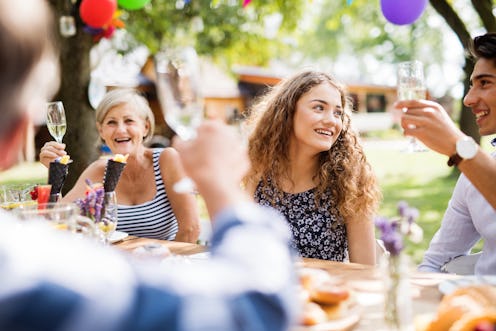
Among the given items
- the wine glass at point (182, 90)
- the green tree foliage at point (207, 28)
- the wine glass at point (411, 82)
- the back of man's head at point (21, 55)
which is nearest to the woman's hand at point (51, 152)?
the wine glass at point (182, 90)

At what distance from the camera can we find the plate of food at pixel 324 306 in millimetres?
1365

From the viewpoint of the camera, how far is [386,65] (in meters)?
42.1

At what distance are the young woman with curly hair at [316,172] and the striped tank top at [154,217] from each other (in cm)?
59

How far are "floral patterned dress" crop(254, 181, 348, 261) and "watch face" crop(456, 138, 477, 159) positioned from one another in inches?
41.4

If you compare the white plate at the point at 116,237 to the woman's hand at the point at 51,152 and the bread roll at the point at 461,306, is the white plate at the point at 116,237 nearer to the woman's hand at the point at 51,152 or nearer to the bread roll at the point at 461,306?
the woman's hand at the point at 51,152

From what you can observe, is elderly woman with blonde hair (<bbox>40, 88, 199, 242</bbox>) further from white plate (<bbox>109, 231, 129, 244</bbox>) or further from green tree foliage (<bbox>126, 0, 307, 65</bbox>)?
green tree foliage (<bbox>126, 0, 307, 65</bbox>)

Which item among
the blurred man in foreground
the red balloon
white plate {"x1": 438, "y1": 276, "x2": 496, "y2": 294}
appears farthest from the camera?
the red balloon

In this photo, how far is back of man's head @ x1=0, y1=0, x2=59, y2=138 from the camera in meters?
0.74

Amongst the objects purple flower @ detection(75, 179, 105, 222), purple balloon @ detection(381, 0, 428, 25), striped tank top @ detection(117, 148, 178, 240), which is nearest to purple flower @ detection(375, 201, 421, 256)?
purple flower @ detection(75, 179, 105, 222)

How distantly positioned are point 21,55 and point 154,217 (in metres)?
2.51

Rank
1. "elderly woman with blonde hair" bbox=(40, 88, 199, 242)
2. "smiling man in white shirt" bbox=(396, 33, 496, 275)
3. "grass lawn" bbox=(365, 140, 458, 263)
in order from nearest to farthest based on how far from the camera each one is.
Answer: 1. "smiling man in white shirt" bbox=(396, 33, 496, 275)
2. "elderly woman with blonde hair" bbox=(40, 88, 199, 242)
3. "grass lawn" bbox=(365, 140, 458, 263)

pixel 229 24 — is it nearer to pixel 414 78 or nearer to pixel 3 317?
pixel 414 78

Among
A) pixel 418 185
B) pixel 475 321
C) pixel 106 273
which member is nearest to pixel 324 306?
pixel 475 321

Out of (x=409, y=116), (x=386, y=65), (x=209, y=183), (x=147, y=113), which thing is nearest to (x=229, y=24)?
(x=147, y=113)
